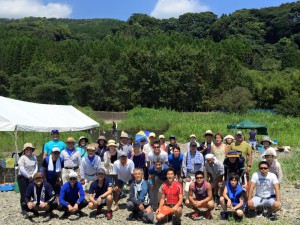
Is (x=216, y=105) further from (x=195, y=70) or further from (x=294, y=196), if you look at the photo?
(x=294, y=196)

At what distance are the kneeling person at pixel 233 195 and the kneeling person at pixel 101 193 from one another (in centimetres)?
217

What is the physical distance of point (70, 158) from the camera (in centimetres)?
795

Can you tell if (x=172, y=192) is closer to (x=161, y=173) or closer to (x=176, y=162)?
(x=161, y=173)

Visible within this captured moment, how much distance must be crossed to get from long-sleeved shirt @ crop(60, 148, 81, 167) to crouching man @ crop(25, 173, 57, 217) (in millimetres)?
1165

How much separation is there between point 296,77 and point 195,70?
39.8 ft

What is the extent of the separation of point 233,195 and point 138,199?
179cm

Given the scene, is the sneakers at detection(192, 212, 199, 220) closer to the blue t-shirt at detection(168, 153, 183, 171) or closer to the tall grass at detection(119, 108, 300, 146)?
the blue t-shirt at detection(168, 153, 183, 171)

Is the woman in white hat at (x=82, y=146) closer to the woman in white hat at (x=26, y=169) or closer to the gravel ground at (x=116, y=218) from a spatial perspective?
the woman in white hat at (x=26, y=169)

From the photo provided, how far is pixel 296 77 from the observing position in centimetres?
4234

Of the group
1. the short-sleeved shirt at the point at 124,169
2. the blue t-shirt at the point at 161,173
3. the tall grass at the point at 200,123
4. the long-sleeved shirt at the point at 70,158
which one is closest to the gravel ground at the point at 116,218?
the short-sleeved shirt at the point at 124,169

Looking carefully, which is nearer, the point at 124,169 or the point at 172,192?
the point at 172,192

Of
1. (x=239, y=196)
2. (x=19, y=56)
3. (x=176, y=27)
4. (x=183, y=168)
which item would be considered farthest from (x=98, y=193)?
(x=176, y=27)

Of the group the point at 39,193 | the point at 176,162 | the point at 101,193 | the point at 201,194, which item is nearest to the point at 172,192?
the point at 201,194

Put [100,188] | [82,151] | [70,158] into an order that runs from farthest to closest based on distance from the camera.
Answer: [82,151] → [70,158] → [100,188]
